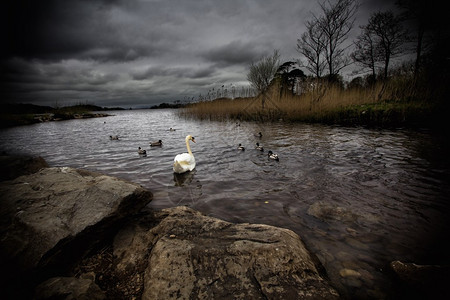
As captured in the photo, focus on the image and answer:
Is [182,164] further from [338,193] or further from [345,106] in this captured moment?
[345,106]

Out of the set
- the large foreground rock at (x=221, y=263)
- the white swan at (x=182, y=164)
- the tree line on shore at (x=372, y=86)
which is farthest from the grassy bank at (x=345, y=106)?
the large foreground rock at (x=221, y=263)

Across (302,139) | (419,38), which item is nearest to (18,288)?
(302,139)

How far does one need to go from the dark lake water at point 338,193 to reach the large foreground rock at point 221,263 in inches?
22.1

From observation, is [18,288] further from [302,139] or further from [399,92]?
[399,92]

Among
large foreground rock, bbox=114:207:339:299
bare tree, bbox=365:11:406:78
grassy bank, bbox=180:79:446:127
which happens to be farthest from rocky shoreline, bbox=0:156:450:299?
bare tree, bbox=365:11:406:78

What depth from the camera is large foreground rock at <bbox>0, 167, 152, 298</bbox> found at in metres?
1.72

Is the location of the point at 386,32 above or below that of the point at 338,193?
above

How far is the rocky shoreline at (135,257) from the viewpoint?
1.54m

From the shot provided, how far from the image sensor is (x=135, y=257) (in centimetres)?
209

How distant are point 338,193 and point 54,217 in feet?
15.8

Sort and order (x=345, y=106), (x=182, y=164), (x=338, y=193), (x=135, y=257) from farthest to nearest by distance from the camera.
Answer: (x=345, y=106), (x=182, y=164), (x=338, y=193), (x=135, y=257)

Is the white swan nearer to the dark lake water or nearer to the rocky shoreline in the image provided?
the dark lake water

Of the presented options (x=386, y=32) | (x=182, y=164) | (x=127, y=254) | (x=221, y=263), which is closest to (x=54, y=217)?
(x=127, y=254)

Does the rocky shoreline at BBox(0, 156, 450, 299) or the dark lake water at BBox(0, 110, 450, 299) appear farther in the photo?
the dark lake water at BBox(0, 110, 450, 299)
